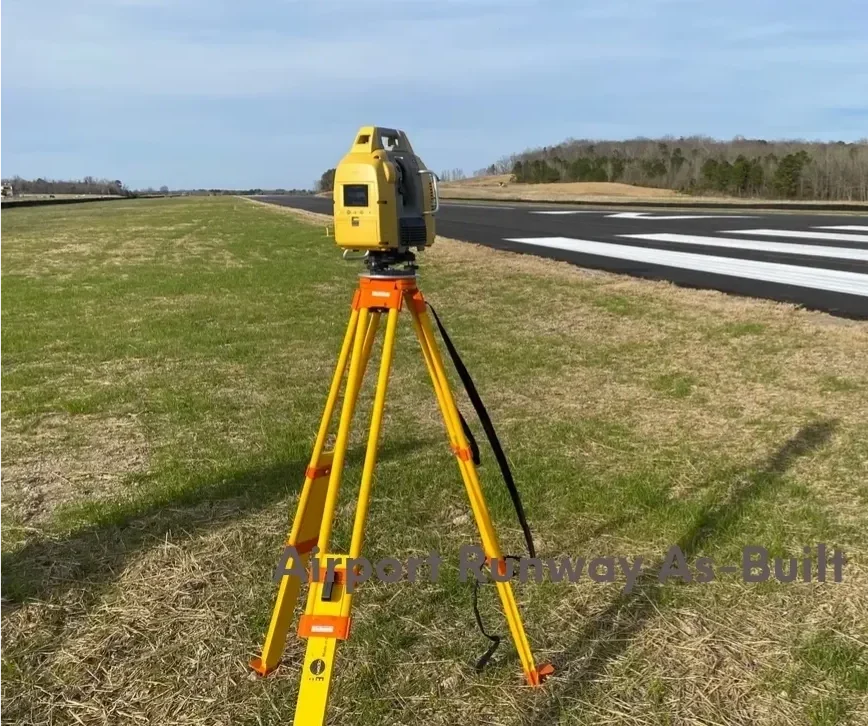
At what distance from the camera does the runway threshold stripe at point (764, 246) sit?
53.3 ft

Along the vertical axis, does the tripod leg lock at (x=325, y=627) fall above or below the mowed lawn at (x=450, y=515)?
above

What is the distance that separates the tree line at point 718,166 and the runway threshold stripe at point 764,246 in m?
57.0

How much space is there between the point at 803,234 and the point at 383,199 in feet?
73.5

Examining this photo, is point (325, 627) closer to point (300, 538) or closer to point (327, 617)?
point (327, 617)

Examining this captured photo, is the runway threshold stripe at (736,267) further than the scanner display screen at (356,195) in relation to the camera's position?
Yes

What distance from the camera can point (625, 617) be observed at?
3434 mm

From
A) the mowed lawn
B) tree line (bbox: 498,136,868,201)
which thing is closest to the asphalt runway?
the mowed lawn

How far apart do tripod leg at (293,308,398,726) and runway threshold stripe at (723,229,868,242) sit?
797 inches

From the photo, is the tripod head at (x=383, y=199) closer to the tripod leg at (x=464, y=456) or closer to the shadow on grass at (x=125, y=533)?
the tripod leg at (x=464, y=456)

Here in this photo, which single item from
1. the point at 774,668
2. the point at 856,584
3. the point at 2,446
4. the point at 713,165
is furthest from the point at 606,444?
the point at 713,165

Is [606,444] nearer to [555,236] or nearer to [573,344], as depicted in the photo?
[573,344]

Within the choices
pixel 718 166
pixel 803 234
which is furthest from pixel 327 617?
pixel 718 166

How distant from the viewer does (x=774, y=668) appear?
303 cm

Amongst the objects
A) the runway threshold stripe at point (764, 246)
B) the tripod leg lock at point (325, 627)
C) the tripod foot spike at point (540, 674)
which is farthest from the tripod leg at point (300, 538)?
the runway threshold stripe at point (764, 246)
